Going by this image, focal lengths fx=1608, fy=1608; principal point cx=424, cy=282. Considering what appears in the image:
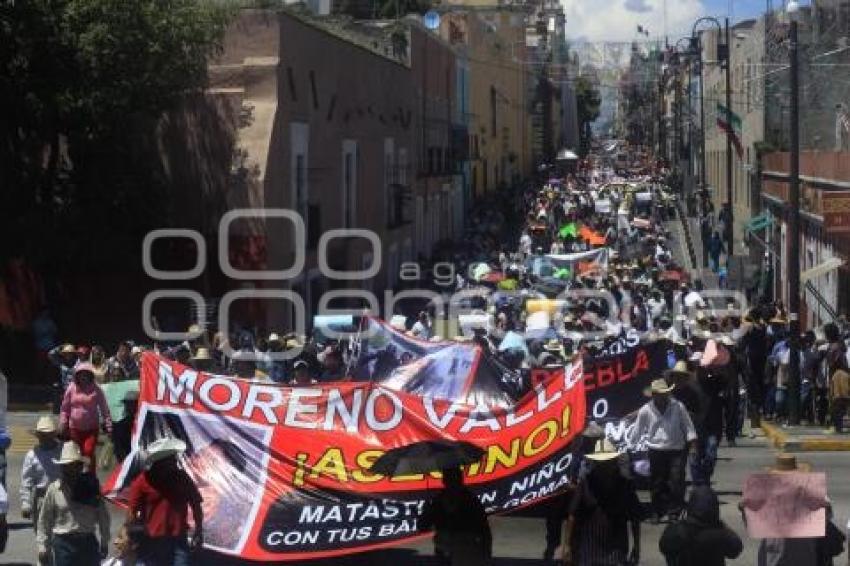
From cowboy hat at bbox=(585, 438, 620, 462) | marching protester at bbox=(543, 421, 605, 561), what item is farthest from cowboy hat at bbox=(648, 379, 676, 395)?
cowboy hat at bbox=(585, 438, 620, 462)

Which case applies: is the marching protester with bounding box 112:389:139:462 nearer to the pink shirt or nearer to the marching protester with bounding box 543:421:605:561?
the pink shirt

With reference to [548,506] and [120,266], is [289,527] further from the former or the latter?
[120,266]

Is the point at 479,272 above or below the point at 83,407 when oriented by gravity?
below

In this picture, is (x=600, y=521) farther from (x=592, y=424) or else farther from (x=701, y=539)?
(x=592, y=424)

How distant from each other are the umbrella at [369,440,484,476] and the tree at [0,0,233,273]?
15415 mm

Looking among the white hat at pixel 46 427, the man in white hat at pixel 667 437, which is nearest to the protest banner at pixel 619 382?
the man in white hat at pixel 667 437

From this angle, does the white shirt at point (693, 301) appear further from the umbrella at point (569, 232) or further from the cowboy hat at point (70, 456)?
the cowboy hat at point (70, 456)

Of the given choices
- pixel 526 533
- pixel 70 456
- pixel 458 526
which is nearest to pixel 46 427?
pixel 70 456

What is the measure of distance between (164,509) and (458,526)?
181cm

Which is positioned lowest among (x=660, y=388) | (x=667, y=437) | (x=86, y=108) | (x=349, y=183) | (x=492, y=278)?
(x=492, y=278)

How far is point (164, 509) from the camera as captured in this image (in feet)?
32.3

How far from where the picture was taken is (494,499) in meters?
12.0

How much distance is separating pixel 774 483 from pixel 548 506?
11.0ft

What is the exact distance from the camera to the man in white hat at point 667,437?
43.1 ft
